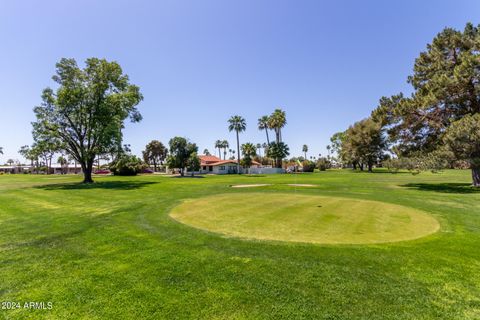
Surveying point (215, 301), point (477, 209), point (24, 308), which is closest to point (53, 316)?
point (24, 308)

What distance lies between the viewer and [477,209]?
1284cm

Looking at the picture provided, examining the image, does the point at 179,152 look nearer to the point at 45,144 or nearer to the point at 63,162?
the point at 45,144

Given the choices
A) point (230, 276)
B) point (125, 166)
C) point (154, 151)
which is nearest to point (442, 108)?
point (230, 276)

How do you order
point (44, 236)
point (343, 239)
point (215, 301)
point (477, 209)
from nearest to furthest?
point (215, 301), point (343, 239), point (44, 236), point (477, 209)

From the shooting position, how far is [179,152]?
5653 centimetres

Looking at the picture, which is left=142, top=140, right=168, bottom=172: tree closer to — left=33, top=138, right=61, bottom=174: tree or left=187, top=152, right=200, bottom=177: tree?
left=187, top=152, right=200, bottom=177: tree

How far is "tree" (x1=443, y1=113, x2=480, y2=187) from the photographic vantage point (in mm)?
18609

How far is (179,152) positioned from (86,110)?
24797mm

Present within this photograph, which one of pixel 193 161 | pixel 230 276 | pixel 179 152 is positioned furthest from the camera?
pixel 179 152

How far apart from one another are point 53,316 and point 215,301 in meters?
2.58

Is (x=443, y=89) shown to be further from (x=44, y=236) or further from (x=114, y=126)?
(x=114, y=126)

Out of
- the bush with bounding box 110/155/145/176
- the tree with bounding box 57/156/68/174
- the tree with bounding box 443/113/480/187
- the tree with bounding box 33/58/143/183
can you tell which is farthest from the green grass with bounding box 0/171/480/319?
the tree with bounding box 57/156/68/174

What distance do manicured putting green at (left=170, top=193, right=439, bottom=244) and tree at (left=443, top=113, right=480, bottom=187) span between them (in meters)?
11.7

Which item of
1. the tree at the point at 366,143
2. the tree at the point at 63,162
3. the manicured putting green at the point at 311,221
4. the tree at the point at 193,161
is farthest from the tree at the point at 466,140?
the tree at the point at 63,162
